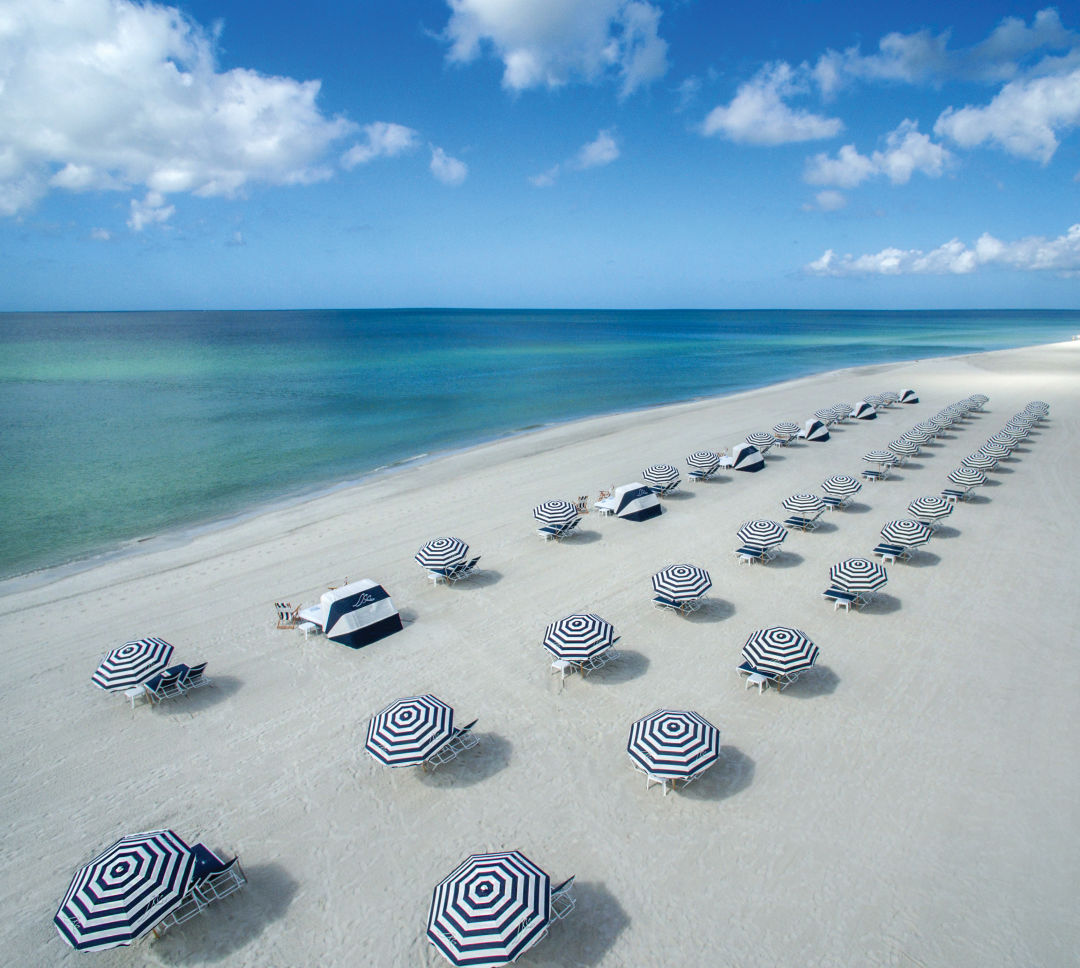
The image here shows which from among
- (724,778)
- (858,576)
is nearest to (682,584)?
(858,576)

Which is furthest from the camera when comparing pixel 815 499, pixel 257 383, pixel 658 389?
pixel 257 383

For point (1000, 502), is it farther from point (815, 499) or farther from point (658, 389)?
point (658, 389)

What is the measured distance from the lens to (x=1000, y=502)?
26.0m

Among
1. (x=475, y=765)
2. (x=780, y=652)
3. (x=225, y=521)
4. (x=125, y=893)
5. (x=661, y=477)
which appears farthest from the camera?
(x=225, y=521)

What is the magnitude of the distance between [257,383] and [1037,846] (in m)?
78.2

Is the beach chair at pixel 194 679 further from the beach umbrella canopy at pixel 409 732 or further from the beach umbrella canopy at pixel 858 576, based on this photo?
the beach umbrella canopy at pixel 858 576

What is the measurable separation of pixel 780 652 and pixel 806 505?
35.7ft

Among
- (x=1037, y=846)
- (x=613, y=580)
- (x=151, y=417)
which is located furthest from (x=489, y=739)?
(x=151, y=417)

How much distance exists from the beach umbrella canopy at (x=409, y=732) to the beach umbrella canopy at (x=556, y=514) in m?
10.7

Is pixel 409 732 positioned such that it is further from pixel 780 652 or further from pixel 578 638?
pixel 780 652

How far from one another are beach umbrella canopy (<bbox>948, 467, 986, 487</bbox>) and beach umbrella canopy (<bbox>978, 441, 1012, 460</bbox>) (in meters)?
3.50

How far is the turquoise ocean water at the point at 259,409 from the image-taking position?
30312 millimetres

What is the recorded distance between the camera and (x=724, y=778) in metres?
11.9

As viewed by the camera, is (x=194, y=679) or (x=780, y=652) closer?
(x=780, y=652)
